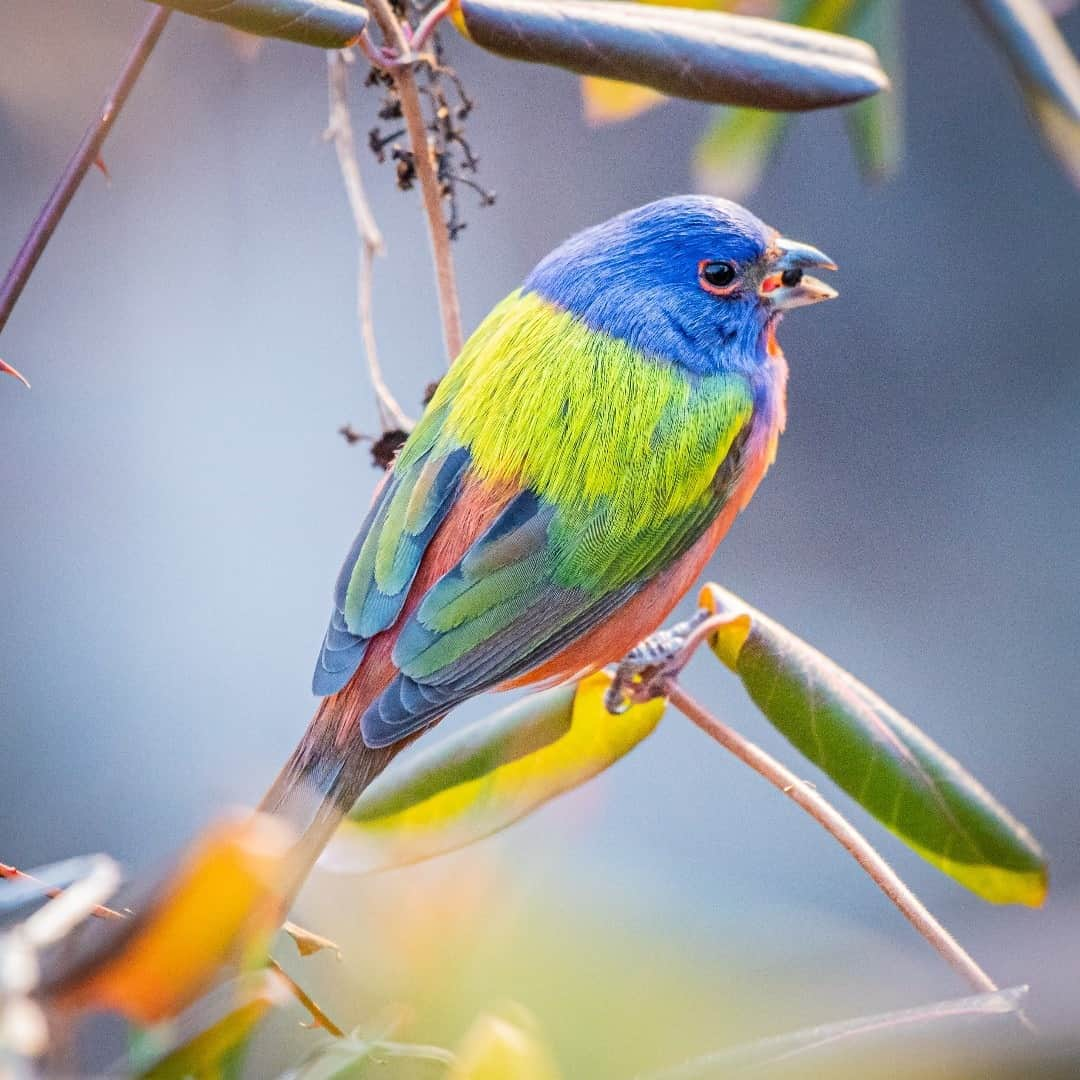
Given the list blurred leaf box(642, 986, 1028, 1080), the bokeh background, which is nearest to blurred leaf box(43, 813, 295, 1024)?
blurred leaf box(642, 986, 1028, 1080)

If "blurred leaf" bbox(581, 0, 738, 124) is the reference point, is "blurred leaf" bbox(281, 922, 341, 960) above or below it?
below

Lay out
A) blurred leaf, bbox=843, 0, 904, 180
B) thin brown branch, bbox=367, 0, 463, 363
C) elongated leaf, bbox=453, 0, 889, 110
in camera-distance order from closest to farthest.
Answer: elongated leaf, bbox=453, 0, 889, 110 → thin brown branch, bbox=367, 0, 463, 363 → blurred leaf, bbox=843, 0, 904, 180

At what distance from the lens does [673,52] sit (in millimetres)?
1452

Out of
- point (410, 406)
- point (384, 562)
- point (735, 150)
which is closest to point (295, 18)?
point (384, 562)

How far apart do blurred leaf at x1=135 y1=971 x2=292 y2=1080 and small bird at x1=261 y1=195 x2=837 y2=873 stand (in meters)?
0.79

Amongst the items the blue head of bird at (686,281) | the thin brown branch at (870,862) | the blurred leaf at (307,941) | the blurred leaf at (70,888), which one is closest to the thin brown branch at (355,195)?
the blue head of bird at (686,281)

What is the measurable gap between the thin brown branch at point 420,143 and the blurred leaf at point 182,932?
1054 millimetres

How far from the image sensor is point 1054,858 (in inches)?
153

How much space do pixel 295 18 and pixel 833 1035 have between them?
1.06 meters

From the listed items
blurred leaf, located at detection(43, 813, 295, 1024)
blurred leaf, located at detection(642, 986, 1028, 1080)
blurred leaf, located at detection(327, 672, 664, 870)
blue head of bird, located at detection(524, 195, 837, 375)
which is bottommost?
blurred leaf, located at detection(327, 672, 664, 870)

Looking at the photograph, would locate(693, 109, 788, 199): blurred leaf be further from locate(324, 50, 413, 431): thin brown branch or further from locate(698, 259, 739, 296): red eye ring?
locate(324, 50, 413, 431): thin brown branch

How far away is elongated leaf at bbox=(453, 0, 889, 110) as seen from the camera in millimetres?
1425

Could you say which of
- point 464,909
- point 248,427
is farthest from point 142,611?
point 464,909

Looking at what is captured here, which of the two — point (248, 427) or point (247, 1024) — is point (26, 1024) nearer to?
point (247, 1024)
